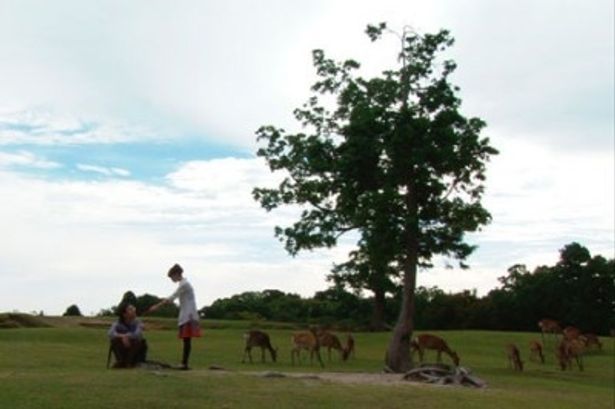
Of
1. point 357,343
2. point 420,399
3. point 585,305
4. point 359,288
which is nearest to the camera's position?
point 420,399

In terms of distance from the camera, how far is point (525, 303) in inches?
3066

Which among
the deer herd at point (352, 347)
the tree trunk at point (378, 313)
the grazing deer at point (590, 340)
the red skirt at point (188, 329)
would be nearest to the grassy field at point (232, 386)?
the deer herd at point (352, 347)

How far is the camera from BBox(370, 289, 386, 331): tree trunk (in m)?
58.3

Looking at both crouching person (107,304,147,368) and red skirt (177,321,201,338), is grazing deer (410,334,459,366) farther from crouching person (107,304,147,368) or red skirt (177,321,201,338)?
crouching person (107,304,147,368)

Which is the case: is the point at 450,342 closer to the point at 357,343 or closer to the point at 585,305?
the point at 357,343

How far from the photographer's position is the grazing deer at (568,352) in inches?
1487

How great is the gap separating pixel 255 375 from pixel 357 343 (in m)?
27.3

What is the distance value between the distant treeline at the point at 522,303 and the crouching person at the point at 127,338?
52.6 m

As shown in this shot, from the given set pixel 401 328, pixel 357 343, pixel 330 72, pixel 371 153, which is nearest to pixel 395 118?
pixel 371 153

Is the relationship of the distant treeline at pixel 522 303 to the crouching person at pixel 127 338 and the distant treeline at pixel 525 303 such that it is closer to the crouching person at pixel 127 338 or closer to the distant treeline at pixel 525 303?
the distant treeline at pixel 525 303

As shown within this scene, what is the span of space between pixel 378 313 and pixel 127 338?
41.1m

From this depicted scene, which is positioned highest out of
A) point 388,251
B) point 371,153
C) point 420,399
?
point 371,153

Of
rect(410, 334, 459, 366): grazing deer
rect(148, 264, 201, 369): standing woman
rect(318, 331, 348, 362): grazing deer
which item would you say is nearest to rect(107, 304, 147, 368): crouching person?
rect(148, 264, 201, 369): standing woman

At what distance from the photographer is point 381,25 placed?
113 ft
